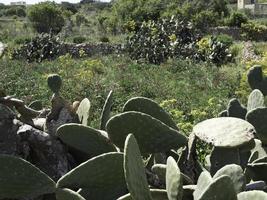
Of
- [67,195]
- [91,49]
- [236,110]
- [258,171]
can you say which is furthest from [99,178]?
[91,49]

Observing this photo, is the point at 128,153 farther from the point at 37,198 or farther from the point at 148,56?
the point at 148,56

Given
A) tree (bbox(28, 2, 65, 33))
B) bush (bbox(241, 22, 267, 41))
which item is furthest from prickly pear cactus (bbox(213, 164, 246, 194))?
tree (bbox(28, 2, 65, 33))

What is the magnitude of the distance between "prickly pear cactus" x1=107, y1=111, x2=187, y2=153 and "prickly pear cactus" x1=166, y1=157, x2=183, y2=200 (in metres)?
0.21

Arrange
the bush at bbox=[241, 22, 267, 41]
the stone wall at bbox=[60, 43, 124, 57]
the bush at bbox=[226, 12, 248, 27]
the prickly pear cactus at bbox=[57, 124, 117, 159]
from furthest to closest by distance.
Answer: the bush at bbox=[226, 12, 248, 27], the bush at bbox=[241, 22, 267, 41], the stone wall at bbox=[60, 43, 124, 57], the prickly pear cactus at bbox=[57, 124, 117, 159]

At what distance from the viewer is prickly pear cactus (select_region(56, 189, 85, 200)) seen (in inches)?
50.8

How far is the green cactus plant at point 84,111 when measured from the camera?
6.10 feet

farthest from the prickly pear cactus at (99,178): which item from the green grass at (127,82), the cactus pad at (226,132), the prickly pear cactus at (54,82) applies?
the green grass at (127,82)

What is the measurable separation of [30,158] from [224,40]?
750 inches

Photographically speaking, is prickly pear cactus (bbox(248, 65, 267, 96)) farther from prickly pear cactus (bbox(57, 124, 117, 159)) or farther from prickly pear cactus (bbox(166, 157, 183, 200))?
prickly pear cactus (bbox(166, 157, 183, 200))

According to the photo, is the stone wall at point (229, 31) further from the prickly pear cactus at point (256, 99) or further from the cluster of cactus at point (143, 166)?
the cluster of cactus at point (143, 166)

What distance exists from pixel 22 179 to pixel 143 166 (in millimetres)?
347

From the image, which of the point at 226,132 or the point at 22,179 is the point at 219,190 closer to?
the point at 226,132

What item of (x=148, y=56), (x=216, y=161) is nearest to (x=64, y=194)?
(x=216, y=161)

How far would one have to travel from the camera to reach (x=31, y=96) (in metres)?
10.8
